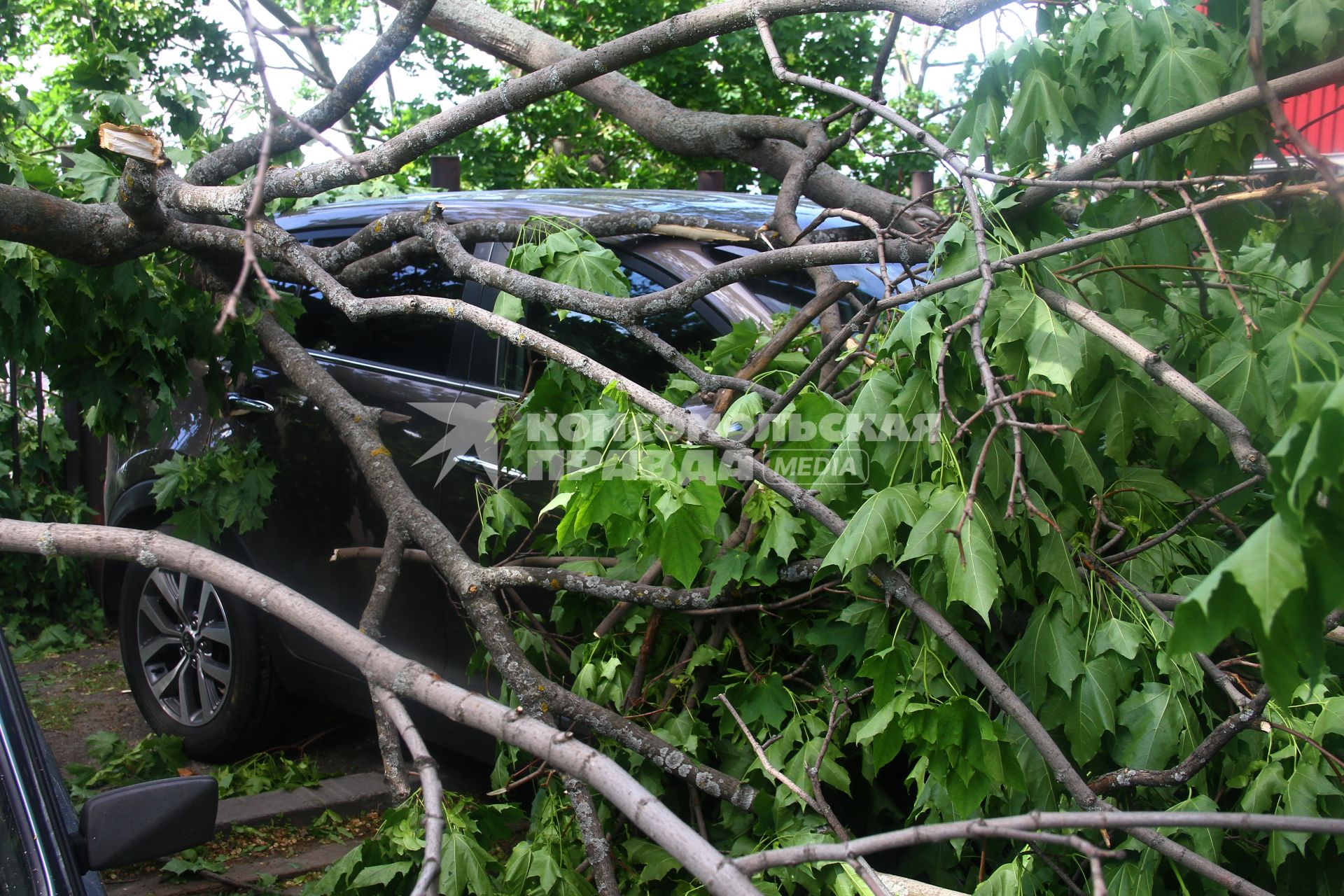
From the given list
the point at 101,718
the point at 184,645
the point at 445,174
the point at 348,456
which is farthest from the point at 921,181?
the point at 101,718

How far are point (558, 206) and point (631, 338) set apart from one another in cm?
74

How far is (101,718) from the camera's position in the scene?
4848 mm

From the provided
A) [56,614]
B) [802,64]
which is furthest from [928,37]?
[56,614]

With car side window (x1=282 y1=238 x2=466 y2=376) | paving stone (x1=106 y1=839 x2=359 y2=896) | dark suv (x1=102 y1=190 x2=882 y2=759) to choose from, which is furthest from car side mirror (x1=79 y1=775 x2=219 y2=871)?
car side window (x1=282 y1=238 x2=466 y2=376)

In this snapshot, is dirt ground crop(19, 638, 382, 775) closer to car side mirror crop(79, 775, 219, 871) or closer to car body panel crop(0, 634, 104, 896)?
car body panel crop(0, 634, 104, 896)

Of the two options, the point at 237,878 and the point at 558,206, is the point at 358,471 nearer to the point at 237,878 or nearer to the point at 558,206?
the point at 558,206

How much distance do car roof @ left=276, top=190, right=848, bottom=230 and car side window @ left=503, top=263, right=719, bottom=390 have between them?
0.36 meters

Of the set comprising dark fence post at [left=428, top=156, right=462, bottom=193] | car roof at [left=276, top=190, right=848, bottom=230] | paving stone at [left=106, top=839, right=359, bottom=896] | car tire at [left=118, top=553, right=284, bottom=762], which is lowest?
paving stone at [left=106, top=839, right=359, bottom=896]

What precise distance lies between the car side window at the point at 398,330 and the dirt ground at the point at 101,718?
1.55m

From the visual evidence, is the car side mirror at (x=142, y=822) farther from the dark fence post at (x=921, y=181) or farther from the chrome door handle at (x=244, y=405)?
the dark fence post at (x=921, y=181)

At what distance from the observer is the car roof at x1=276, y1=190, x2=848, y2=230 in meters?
Answer: 3.65
